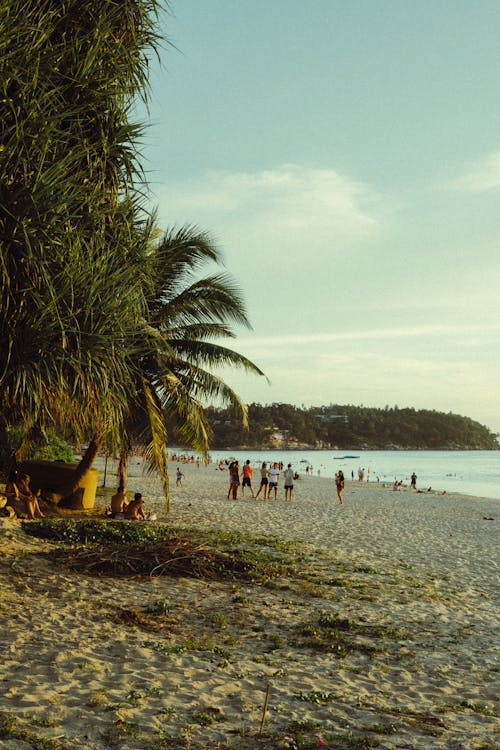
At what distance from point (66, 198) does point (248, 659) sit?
5.30 metres

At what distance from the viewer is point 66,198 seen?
22.9ft

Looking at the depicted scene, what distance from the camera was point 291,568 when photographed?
10273 mm

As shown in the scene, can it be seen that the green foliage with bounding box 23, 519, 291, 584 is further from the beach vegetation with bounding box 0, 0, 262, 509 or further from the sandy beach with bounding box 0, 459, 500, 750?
the beach vegetation with bounding box 0, 0, 262, 509

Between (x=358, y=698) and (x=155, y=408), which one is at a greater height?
(x=155, y=408)

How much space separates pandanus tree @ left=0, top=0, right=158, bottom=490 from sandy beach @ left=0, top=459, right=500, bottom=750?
2614mm

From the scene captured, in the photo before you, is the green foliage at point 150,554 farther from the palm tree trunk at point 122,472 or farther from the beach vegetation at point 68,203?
the palm tree trunk at point 122,472

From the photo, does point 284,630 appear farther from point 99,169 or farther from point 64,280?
point 99,169

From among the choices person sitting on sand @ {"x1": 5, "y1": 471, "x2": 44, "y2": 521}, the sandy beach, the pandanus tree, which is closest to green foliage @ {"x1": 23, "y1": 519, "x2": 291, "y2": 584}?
the sandy beach

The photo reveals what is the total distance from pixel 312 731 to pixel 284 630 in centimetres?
265

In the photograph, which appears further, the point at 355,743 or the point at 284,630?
the point at 284,630

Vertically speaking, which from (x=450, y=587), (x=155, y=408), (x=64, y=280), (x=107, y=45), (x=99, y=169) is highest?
(x=107, y=45)

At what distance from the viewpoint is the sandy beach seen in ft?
14.8

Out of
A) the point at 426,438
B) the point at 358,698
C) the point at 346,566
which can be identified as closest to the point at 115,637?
the point at 358,698

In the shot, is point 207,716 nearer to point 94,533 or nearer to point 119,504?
point 94,533
